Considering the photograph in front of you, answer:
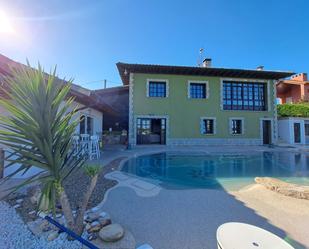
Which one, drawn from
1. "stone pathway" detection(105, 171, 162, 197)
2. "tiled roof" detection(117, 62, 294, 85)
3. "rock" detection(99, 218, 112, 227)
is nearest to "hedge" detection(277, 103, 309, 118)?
"tiled roof" detection(117, 62, 294, 85)

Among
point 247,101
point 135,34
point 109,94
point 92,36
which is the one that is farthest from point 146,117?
point 247,101

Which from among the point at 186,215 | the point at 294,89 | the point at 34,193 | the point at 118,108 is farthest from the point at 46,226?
the point at 294,89

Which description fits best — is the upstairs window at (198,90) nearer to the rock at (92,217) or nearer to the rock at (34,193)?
the rock at (34,193)

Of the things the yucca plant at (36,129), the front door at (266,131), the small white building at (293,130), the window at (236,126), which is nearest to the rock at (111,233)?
the yucca plant at (36,129)

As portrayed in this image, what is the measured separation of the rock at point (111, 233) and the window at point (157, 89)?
45.1ft

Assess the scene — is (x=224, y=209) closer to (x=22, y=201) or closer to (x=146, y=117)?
(x=22, y=201)

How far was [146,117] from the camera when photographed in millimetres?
15211

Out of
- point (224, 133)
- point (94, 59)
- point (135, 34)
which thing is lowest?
point (224, 133)

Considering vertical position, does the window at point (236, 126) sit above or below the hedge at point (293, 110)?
below

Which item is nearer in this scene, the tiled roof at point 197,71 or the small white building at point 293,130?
the tiled roof at point 197,71

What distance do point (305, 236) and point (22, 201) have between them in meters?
4.95

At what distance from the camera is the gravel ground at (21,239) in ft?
7.45

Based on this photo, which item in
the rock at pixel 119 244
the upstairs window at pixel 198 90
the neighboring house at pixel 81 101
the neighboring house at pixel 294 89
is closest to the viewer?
the rock at pixel 119 244

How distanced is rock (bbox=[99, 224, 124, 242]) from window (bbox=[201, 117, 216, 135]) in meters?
14.3
